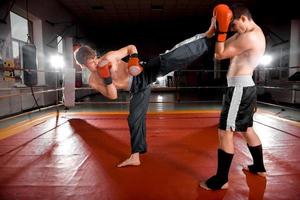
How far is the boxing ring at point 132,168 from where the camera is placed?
145 centimetres

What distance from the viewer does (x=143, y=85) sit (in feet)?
6.08

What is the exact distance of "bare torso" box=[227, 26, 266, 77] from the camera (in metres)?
1.40

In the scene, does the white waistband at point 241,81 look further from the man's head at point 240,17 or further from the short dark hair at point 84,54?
the short dark hair at point 84,54

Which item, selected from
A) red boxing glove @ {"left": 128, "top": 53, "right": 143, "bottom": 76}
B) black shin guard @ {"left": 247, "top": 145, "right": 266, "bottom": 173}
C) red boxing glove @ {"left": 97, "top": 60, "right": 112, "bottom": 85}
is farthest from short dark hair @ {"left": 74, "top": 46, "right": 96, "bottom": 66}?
black shin guard @ {"left": 247, "top": 145, "right": 266, "bottom": 173}

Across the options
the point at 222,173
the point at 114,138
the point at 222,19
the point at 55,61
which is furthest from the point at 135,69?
the point at 55,61

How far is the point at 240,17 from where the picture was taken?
1373 millimetres

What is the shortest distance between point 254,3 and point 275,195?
25.4 feet

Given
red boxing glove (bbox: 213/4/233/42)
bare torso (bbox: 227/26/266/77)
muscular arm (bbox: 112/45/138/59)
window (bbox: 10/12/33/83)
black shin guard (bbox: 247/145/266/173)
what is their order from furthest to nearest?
window (bbox: 10/12/33/83), muscular arm (bbox: 112/45/138/59), black shin guard (bbox: 247/145/266/173), bare torso (bbox: 227/26/266/77), red boxing glove (bbox: 213/4/233/42)

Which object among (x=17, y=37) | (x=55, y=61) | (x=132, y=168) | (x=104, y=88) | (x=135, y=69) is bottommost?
(x=132, y=168)

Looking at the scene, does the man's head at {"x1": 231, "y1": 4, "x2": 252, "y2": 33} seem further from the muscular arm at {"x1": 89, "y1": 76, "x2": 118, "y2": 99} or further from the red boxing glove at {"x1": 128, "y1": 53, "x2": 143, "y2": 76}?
the muscular arm at {"x1": 89, "y1": 76, "x2": 118, "y2": 99}

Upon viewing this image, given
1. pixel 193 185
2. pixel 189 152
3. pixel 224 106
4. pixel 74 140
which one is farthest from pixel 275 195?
pixel 74 140

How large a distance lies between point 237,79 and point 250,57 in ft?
0.49

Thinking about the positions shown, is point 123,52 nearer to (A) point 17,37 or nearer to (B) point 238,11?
(B) point 238,11

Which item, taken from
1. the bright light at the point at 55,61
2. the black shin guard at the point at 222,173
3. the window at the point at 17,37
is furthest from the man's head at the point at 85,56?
the window at the point at 17,37
